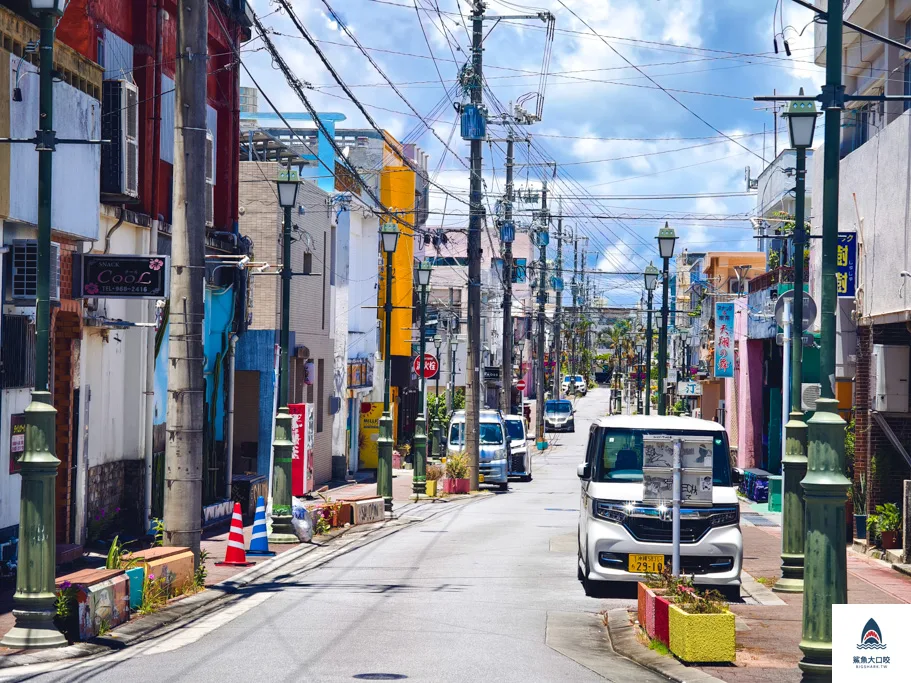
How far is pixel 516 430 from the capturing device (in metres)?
51.0

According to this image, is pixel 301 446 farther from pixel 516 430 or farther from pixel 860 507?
pixel 516 430

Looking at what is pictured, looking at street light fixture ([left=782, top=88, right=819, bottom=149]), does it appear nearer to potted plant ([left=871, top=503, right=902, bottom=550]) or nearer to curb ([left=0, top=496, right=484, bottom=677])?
potted plant ([left=871, top=503, right=902, bottom=550])

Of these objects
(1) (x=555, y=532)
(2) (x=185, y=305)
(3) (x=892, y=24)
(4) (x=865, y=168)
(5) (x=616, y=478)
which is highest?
(3) (x=892, y=24)

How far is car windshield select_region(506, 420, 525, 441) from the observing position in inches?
1997

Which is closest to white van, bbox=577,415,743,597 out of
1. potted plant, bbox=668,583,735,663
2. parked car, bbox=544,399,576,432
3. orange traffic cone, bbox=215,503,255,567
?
potted plant, bbox=668,583,735,663

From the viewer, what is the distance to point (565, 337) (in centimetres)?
14075

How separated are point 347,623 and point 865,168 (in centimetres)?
1492

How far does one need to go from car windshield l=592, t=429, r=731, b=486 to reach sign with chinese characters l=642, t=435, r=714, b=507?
2.77 meters

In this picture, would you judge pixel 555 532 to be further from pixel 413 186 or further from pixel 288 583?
pixel 413 186

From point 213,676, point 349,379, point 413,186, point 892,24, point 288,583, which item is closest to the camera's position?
point 213,676

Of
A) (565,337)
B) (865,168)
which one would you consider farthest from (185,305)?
(565,337)

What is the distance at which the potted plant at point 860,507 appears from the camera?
Answer: 2273cm

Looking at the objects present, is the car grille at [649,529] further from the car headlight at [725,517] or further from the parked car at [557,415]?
the parked car at [557,415]

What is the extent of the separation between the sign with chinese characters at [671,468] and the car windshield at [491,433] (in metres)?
30.9
